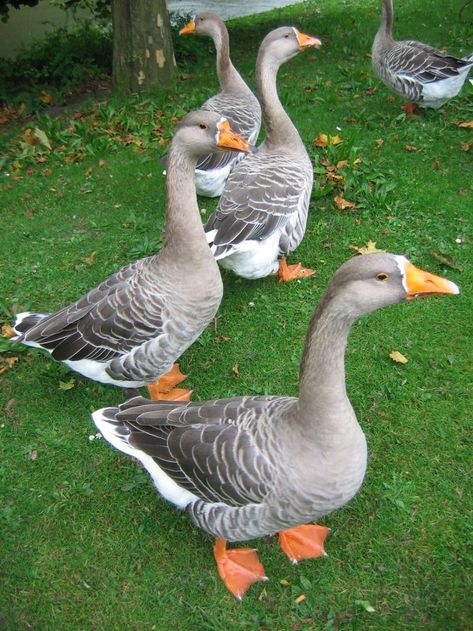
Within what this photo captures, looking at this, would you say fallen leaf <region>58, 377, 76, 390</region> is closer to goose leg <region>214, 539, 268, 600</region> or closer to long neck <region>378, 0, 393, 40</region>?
goose leg <region>214, 539, 268, 600</region>

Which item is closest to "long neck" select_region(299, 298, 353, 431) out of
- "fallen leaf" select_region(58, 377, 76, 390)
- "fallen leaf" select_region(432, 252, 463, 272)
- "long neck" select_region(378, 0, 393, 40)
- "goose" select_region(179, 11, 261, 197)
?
"fallen leaf" select_region(58, 377, 76, 390)

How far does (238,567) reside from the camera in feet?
9.67

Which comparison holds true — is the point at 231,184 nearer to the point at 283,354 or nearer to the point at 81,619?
the point at 283,354

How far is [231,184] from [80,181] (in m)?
2.60

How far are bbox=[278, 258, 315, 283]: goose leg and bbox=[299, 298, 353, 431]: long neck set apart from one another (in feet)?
7.59

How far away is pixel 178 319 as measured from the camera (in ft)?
11.4

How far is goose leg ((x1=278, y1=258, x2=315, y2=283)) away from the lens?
4738mm

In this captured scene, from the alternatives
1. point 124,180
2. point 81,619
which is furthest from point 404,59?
point 81,619

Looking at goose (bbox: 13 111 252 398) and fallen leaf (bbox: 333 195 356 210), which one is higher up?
goose (bbox: 13 111 252 398)

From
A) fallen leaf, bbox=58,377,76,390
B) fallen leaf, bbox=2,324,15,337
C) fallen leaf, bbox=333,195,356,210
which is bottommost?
fallen leaf, bbox=58,377,76,390

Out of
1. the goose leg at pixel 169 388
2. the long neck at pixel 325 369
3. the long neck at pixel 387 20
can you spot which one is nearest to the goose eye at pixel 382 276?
the long neck at pixel 325 369

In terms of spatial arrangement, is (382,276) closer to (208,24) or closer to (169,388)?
(169,388)

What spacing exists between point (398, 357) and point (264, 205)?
1.59 meters

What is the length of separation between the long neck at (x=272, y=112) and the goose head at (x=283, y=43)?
2.7 inches
